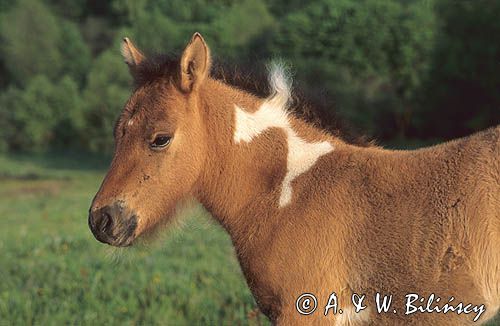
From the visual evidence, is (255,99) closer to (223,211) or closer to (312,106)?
(312,106)

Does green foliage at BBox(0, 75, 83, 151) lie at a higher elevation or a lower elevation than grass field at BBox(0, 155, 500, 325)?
lower

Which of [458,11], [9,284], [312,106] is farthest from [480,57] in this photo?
[312,106]

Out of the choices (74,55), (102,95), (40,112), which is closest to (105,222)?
(102,95)

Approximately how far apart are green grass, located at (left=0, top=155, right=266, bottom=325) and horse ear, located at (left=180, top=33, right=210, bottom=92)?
2.94 ft

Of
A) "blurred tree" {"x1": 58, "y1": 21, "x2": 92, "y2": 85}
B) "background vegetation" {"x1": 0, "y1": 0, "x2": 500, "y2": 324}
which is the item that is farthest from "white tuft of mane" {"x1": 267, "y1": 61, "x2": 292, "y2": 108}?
"blurred tree" {"x1": 58, "y1": 21, "x2": 92, "y2": 85}

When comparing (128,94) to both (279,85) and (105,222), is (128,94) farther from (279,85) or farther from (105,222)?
(105,222)

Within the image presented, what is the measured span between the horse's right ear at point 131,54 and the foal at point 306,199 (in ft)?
0.40

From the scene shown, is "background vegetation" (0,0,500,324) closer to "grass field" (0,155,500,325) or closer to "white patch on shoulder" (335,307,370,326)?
"grass field" (0,155,500,325)

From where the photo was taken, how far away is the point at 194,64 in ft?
12.5

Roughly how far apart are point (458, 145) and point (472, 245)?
0.57m

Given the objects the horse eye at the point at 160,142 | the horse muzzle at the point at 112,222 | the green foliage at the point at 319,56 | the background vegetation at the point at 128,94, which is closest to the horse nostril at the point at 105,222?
the horse muzzle at the point at 112,222

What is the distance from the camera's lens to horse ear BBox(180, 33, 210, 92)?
3.73 metres

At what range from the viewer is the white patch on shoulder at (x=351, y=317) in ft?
11.2

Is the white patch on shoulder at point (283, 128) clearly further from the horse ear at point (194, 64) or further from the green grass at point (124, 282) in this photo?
the green grass at point (124, 282)
